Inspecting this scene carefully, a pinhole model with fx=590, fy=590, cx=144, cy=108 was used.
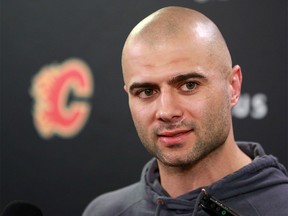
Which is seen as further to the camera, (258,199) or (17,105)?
(17,105)

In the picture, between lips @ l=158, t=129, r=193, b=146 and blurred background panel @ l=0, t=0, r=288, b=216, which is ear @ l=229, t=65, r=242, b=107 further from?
blurred background panel @ l=0, t=0, r=288, b=216

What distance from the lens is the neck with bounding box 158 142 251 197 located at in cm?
111

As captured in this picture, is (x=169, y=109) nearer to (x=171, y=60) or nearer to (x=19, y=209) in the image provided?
(x=171, y=60)

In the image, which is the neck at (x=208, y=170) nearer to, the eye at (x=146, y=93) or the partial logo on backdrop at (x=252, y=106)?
the eye at (x=146, y=93)

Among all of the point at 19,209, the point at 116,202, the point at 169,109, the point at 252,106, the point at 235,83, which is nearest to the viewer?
the point at 19,209

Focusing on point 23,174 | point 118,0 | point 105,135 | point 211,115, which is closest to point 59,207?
Answer: point 23,174

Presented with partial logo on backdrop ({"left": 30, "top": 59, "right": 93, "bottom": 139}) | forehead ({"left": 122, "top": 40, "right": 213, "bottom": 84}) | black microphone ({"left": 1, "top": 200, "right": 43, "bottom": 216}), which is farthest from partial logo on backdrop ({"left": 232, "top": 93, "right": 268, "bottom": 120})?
black microphone ({"left": 1, "top": 200, "right": 43, "bottom": 216})

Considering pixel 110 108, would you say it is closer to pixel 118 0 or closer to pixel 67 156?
pixel 67 156

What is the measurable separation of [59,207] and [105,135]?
0.24 m

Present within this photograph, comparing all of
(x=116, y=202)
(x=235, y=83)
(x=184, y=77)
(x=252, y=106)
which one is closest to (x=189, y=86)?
(x=184, y=77)

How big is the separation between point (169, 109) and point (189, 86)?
65mm

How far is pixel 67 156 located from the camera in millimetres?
1661

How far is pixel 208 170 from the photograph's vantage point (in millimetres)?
1108

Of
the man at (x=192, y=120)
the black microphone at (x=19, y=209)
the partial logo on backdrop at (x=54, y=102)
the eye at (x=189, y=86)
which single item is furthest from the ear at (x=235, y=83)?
the partial logo on backdrop at (x=54, y=102)
